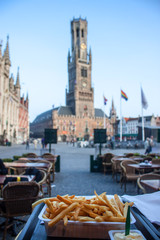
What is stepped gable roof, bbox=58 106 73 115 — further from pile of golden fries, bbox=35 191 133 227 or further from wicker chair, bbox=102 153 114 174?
pile of golden fries, bbox=35 191 133 227

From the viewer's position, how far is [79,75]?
85875mm

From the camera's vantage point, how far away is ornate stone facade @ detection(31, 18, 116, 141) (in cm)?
7850

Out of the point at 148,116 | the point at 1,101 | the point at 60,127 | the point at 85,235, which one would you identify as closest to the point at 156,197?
the point at 85,235

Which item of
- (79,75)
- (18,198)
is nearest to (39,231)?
(18,198)

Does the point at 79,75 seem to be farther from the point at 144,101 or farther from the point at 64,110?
the point at 144,101

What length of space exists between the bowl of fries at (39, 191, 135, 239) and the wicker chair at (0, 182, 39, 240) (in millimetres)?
2323

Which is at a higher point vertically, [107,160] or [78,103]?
[78,103]

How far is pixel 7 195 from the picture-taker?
3486 mm

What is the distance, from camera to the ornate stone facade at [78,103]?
7850cm

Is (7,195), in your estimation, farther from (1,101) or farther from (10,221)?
(1,101)

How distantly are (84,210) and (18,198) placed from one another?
2594mm

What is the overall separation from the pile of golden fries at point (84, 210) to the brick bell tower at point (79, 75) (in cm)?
7896

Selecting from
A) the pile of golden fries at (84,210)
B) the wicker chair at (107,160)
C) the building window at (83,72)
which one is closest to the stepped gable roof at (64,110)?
the building window at (83,72)

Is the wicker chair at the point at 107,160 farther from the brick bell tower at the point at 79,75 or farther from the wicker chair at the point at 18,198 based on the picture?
the brick bell tower at the point at 79,75
